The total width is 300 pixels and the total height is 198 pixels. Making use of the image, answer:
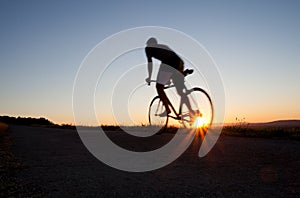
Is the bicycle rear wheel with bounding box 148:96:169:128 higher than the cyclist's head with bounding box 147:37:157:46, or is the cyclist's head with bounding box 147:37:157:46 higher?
the cyclist's head with bounding box 147:37:157:46

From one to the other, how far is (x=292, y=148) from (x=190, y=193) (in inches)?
150

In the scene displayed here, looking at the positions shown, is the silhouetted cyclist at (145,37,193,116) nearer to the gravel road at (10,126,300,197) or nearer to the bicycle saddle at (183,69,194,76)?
the bicycle saddle at (183,69,194,76)

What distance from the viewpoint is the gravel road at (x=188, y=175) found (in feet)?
13.1

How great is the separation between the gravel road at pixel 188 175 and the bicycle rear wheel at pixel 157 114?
3.72 m

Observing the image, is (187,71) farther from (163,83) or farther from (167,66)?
(163,83)

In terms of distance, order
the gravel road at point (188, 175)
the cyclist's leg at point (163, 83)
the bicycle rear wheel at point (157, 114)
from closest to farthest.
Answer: the gravel road at point (188, 175) < the cyclist's leg at point (163, 83) < the bicycle rear wheel at point (157, 114)

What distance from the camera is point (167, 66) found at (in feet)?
30.6

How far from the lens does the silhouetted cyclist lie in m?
Answer: 9.17

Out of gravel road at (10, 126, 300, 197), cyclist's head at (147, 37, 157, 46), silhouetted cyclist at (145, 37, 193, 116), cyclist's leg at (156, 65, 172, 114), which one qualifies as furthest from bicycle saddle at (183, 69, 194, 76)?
gravel road at (10, 126, 300, 197)

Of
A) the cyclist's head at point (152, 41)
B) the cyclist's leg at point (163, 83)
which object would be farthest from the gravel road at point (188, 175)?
the cyclist's head at point (152, 41)

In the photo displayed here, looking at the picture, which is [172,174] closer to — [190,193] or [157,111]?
[190,193]

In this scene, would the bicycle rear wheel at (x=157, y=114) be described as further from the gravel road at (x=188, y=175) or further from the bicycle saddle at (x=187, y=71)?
the gravel road at (x=188, y=175)

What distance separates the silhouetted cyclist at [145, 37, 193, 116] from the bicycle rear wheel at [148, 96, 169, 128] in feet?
4.08

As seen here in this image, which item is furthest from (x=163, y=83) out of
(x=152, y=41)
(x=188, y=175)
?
(x=188, y=175)
